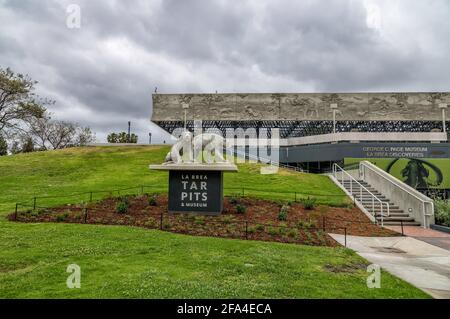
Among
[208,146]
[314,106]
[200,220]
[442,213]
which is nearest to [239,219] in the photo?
→ [200,220]

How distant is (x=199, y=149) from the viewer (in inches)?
618

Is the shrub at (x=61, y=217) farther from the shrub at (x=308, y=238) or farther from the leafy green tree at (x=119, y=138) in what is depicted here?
the leafy green tree at (x=119, y=138)

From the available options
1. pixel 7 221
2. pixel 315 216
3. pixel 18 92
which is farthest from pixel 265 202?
pixel 18 92

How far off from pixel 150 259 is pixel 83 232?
4.44 m

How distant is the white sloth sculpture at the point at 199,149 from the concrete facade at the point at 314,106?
3230cm

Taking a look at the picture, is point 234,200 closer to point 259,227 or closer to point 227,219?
point 227,219

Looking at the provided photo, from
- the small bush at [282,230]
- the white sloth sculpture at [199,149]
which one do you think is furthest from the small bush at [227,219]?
the white sloth sculpture at [199,149]

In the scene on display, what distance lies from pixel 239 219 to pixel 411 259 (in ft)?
22.8

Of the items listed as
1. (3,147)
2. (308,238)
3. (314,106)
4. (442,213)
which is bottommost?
(308,238)

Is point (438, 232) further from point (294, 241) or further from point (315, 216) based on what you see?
point (294, 241)

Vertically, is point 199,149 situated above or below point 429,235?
above

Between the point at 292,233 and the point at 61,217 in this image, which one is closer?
the point at 292,233

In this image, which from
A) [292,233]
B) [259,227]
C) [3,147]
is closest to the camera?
[292,233]

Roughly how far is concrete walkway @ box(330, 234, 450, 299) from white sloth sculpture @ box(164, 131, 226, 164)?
21.3 ft
